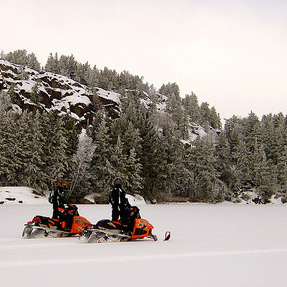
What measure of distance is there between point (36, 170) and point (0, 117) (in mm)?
9880

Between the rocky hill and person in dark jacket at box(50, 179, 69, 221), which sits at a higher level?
the rocky hill

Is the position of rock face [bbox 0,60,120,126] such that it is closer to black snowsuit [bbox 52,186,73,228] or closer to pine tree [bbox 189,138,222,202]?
pine tree [bbox 189,138,222,202]

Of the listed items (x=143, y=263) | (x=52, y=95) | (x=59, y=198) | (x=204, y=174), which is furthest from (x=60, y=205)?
(x=52, y=95)

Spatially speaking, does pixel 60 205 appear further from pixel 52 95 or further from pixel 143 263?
pixel 52 95

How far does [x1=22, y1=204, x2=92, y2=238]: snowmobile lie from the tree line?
127ft

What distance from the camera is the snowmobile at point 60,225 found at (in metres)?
12.2

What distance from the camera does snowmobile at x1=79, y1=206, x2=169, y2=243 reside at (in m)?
11.2

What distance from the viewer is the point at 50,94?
104 m

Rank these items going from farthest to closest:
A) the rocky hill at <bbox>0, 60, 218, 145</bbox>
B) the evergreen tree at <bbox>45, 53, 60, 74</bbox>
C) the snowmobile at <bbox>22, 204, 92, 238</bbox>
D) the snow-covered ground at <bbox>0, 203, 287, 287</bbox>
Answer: the evergreen tree at <bbox>45, 53, 60, 74</bbox> < the rocky hill at <bbox>0, 60, 218, 145</bbox> < the snowmobile at <bbox>22, 204, 92, 238</bbox> < the snow-covered ground at <bbox>0, 203, 287, 287</bbox>

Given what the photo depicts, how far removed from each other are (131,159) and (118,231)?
45851 millimetres

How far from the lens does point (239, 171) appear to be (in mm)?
77438

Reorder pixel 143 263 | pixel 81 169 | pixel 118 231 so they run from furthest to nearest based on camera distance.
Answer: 1. pixel 81 169
2. pixel 118 231
3. pixel 143 263

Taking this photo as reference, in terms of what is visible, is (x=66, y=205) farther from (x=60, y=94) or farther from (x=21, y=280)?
(x=60, y=94)

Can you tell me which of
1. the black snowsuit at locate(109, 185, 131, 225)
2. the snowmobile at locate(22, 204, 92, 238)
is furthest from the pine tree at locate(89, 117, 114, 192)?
the black snowsuit at locate(109, 185, 131, 225)
